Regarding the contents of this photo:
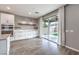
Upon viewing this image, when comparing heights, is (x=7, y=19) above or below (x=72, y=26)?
above


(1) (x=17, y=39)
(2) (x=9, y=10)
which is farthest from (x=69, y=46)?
(2) (x=9, y=10)

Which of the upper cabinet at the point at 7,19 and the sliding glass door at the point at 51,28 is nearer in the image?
the upper cabinet at the point at 7,19

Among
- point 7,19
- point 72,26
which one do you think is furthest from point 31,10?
point 72,26

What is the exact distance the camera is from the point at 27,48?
242 cm

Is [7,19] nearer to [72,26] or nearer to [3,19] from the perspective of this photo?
[3,19]

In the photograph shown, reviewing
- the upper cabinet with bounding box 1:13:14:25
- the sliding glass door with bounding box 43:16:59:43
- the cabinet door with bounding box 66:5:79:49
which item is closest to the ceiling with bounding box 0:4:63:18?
the upper cabinet with bounding box 1:13:14:25

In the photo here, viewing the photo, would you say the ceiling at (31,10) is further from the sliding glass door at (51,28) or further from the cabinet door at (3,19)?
the sliding glass door at (51,28)

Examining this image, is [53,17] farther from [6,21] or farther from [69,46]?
[6,21]

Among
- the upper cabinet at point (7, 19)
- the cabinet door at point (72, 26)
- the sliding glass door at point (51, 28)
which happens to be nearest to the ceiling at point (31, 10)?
the upper cabinet at point (7, 19)

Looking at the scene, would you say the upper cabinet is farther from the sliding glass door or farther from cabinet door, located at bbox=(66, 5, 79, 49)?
cabinet door, located at bbox=(66, 5, 79, 49)

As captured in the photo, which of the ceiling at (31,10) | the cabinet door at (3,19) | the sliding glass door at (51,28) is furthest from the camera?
the sliding glass door at (51,28)

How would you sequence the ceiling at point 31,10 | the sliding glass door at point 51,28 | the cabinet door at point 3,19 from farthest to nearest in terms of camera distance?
1. the sliding glass door at point 51,28
2. the cabinet door at point 3,19
3. the ceiling at point 31,10
